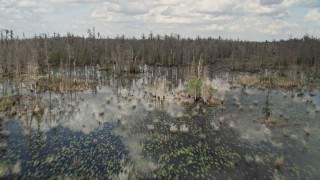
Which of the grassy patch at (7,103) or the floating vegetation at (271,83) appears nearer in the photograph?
the grassy patch at (7,103)

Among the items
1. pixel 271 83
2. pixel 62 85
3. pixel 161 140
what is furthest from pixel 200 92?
pixel 62 85

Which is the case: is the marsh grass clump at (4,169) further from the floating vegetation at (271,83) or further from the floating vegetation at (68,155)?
the floating vegetation at (271,83)

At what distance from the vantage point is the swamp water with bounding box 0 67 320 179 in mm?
19391

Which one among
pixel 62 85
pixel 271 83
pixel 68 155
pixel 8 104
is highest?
pixel 271 83

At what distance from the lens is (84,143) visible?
24.5 m

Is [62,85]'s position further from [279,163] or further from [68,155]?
[279,163]

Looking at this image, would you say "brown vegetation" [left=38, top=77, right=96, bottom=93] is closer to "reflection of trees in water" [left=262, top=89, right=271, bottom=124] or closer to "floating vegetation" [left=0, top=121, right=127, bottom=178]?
"floating vegetation" [left=0, top=121, right=127, bottom=178]

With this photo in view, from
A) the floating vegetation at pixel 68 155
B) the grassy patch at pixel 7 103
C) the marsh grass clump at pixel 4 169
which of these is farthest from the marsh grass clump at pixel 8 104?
the marsh grass clump at pixel 4 169

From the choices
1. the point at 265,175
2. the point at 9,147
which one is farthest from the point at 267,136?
the point at 9,147

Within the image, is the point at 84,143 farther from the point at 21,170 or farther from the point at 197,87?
the point at 197,87

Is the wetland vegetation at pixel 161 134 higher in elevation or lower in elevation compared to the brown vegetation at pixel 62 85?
lower

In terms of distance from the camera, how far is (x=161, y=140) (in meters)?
25.2

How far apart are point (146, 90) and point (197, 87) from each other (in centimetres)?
1202

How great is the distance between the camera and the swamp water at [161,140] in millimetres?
19391
